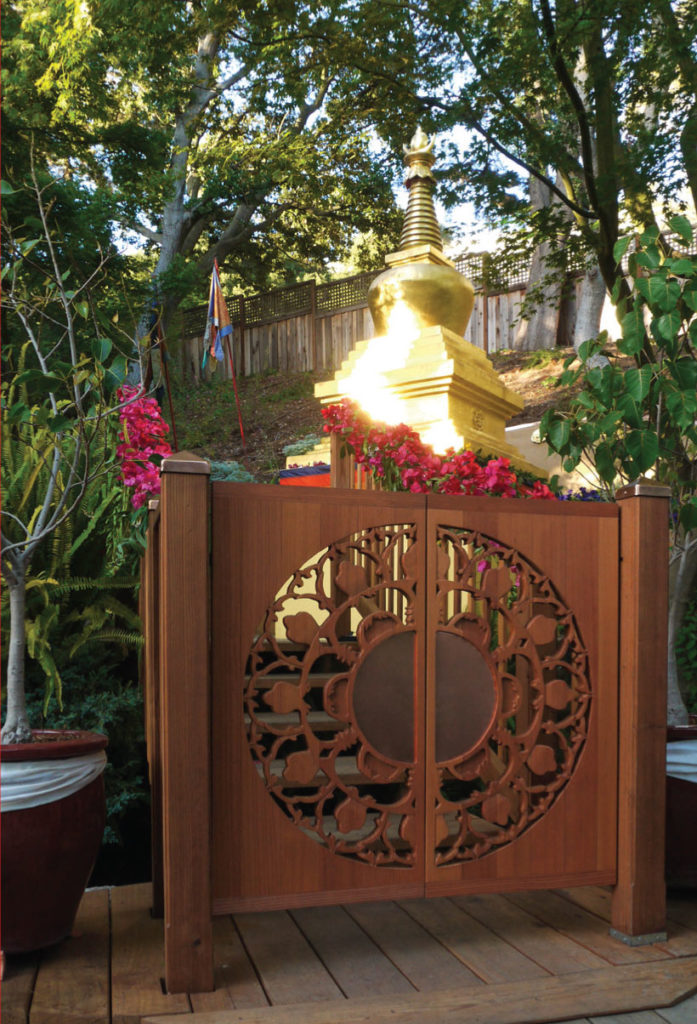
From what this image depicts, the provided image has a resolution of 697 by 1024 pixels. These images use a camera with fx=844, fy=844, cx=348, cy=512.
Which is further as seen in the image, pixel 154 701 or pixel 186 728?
pixel 154 701

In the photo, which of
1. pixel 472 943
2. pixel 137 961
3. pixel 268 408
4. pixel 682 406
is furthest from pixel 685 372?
pixel 268 408

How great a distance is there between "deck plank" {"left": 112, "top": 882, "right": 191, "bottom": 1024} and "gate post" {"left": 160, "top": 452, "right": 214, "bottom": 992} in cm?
7

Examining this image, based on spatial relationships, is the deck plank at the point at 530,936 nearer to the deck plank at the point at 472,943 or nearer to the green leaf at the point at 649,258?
the deck plank at the point at 472,943

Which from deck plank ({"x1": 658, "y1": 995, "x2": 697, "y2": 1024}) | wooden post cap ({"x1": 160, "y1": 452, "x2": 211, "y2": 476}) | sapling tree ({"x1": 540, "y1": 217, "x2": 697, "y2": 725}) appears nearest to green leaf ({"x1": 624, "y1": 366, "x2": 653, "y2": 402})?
sapling tree ({"x1": 540, "y1": 217, "x2": 697, "y2": 725})

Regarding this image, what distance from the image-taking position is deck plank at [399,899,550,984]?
235cm

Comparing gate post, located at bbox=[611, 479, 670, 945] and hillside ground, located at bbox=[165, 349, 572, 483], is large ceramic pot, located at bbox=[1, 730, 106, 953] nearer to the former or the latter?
gate post, located at bbox=[611, 479, 670, 945]

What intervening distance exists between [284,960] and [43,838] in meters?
0.77

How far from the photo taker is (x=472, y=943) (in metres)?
2.55

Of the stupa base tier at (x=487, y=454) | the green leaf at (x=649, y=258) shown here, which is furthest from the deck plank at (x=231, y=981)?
the stupa base tier at (x=487, y=454)

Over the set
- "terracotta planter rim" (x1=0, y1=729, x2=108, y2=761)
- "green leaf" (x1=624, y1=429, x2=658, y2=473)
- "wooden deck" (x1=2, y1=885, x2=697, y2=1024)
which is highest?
"green leaf" (x1=624, y1=429, x2=658, y2=473)

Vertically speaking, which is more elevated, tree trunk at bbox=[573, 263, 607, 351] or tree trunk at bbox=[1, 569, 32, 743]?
tree trunk at bbox=[573, 263, 607, 351]

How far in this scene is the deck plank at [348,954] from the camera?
227cm

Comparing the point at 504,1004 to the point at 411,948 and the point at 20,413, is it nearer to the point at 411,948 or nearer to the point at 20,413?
the point at 411,948

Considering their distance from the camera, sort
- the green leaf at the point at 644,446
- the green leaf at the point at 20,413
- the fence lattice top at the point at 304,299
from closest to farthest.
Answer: the green leaf at the point at 20,413 → the green leaf at the point at 644,446 → the fence lattice top at the point at 304,299
